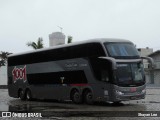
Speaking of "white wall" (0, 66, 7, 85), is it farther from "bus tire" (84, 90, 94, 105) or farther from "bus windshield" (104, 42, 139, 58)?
"bus windshield" (104, 42, 139, 58)

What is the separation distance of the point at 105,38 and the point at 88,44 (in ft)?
3.57

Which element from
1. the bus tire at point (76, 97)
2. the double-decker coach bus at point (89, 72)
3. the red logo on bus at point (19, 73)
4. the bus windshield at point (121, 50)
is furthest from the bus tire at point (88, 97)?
the red logo on bus at point (19, 73)

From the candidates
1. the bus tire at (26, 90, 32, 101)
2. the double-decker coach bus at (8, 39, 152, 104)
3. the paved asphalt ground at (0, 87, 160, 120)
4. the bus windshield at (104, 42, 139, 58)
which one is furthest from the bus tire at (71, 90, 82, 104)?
the bus tire at (26, 90, 32, 101)

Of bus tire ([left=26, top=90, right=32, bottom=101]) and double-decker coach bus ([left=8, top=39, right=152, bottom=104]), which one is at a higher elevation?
double-decker coach bus ([left=8, top=39, right=152, bottom=104])

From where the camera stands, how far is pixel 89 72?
2327cm

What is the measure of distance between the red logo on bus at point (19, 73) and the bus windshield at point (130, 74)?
10.6 metres

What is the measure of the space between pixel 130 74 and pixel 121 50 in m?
1.47

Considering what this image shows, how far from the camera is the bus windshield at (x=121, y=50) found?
72.6 ft

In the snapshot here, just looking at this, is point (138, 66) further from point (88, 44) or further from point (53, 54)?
point (53, 54)

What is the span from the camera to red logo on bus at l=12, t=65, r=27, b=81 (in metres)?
30.5

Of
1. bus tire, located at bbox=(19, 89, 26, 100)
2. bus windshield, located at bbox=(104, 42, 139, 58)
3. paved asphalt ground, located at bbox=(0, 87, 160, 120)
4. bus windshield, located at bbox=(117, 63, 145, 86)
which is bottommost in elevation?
paved asphalt ground, located at bbox=(0, 87, 160, 120)

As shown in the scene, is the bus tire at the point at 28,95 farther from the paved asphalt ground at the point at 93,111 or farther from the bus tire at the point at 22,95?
the paved asphalt ground at the point at 93,111

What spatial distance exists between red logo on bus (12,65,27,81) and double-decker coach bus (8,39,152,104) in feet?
2.76

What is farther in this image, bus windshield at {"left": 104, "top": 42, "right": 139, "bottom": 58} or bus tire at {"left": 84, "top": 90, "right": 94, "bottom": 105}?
bus tire at {"left": 84, "top": 90, "right": 94, "bottom": 105}
